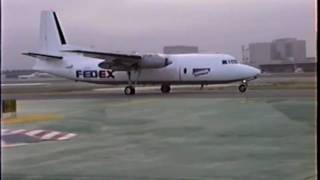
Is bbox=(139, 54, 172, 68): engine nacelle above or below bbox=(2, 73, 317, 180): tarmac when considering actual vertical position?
above

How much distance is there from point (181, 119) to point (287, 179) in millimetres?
2766

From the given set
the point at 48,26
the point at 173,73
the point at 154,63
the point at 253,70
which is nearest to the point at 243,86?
the point at 173,73

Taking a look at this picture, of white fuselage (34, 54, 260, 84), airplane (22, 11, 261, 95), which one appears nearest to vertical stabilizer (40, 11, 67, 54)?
airplane (22, 11, 261, 95)

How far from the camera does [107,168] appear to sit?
300cm

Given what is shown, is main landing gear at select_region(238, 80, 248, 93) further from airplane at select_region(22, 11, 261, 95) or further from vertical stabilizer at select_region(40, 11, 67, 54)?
vertical stabilizer at select_region(40, 11, 67, 54)

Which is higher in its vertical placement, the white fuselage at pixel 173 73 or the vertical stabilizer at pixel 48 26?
the vertical stabilizer at pixel 48 26

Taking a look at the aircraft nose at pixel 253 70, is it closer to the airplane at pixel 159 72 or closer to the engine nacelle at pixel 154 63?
the airplane at pixel 159 72

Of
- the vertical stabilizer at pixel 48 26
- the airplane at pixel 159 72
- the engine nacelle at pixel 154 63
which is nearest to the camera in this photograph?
the vertical stabilizer at pixel 48 26

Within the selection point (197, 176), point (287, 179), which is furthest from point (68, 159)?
point (287, 179)

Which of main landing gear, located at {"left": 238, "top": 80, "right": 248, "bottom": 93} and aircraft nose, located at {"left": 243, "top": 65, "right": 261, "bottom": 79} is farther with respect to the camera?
main landing gear, located at {"left": 238, "top": 80, "right": 248, "bottom": 93}

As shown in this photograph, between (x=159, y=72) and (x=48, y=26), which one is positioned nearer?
(x=48, y=26)

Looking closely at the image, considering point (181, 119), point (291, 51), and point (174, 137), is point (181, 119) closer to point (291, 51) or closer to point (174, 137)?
point (174, 137)

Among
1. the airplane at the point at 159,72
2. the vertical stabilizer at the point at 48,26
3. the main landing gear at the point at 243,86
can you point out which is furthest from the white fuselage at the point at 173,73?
the vertical stabilizer at the point at 48,26

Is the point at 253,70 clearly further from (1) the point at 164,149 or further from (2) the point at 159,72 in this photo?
(2) the point at 159,72
